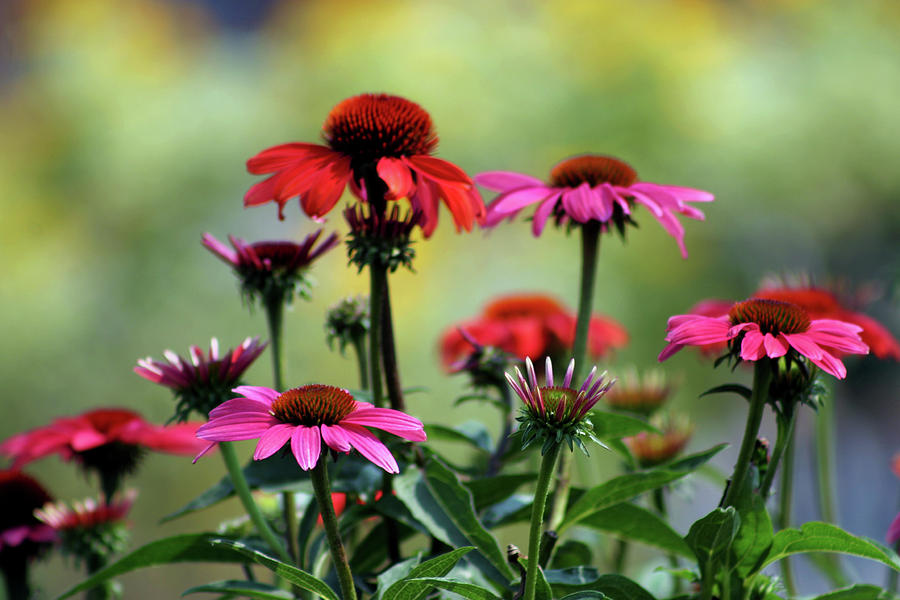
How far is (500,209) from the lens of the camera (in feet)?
1.71

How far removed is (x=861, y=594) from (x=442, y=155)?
296 cm

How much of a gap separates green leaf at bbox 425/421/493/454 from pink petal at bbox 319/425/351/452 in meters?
0.15

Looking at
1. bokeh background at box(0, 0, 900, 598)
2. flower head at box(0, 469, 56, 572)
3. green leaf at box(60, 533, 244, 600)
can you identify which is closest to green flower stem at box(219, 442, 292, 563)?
green leaf at box(60, 533, 244, 600)

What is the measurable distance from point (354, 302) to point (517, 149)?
2947 mm

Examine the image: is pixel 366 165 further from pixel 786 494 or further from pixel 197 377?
pixel 786 494

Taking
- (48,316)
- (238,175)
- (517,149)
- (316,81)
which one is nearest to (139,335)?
(48,316)

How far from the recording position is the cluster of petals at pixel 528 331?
750 mm

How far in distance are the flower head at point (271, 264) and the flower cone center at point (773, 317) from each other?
242 mm

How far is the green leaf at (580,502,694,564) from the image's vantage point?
1.65ft

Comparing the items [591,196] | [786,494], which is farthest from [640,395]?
[591,196]

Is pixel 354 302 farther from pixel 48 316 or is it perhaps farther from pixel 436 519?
pixel 48 316

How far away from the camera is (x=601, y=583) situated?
1.44 ft

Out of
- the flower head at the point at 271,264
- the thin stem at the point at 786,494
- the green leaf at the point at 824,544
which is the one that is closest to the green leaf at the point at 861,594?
the green leaf at the point at 824,544

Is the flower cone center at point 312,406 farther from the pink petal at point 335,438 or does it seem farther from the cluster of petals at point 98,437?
the cluster of petals at point 98,437
